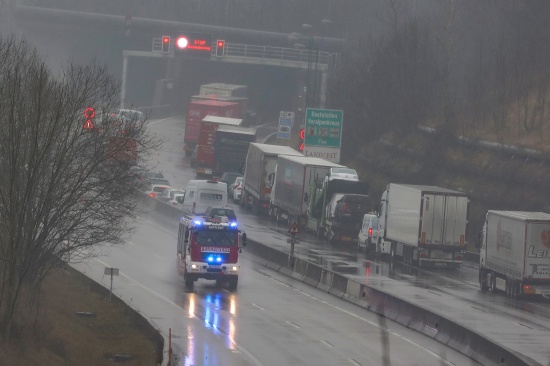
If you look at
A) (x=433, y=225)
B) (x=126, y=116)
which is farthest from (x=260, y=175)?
(x=433, y=225)

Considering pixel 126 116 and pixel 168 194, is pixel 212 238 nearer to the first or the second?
pixel 126 116

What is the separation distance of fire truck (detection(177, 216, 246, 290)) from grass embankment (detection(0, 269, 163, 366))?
3521 mm

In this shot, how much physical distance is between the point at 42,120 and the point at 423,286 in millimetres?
18553

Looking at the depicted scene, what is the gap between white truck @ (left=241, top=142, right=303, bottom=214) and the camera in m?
67.6

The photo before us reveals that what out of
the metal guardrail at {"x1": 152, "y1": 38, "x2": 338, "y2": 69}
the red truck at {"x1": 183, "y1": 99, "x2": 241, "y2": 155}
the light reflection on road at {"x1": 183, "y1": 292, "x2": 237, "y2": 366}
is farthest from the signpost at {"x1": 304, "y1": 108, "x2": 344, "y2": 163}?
the metal guardrail at {"x1": 152, "y1": 38, "x2": 338, "y2": 69}

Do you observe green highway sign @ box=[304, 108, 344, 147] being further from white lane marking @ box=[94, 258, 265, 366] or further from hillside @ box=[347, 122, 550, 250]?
white lane marking @ box=[94, 258, 265, 366]

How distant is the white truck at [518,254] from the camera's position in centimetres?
4046

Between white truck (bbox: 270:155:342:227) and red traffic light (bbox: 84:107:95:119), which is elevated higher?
red traffic light (bbox: 84:107:95:119)

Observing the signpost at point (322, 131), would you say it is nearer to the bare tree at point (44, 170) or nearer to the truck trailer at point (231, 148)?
the truck trailer at point (231, 148)

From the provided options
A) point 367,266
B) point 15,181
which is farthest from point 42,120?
point 367,266

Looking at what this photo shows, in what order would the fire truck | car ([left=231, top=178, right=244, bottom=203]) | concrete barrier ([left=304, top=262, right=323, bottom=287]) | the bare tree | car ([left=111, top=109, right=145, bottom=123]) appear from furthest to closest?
car ([left=231, top=178, right=244, bottom=203]) → concrete barrier ([left=304, top=262, right=323, bottom=287]) → car ([left=111, top=109, right=145, bottom=123]) → the fire truck → the bare tree

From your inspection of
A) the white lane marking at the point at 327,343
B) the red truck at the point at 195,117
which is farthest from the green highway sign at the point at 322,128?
the white lane marking at the point at 327,343

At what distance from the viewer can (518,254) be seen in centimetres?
4066

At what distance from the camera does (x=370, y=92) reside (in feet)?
281
